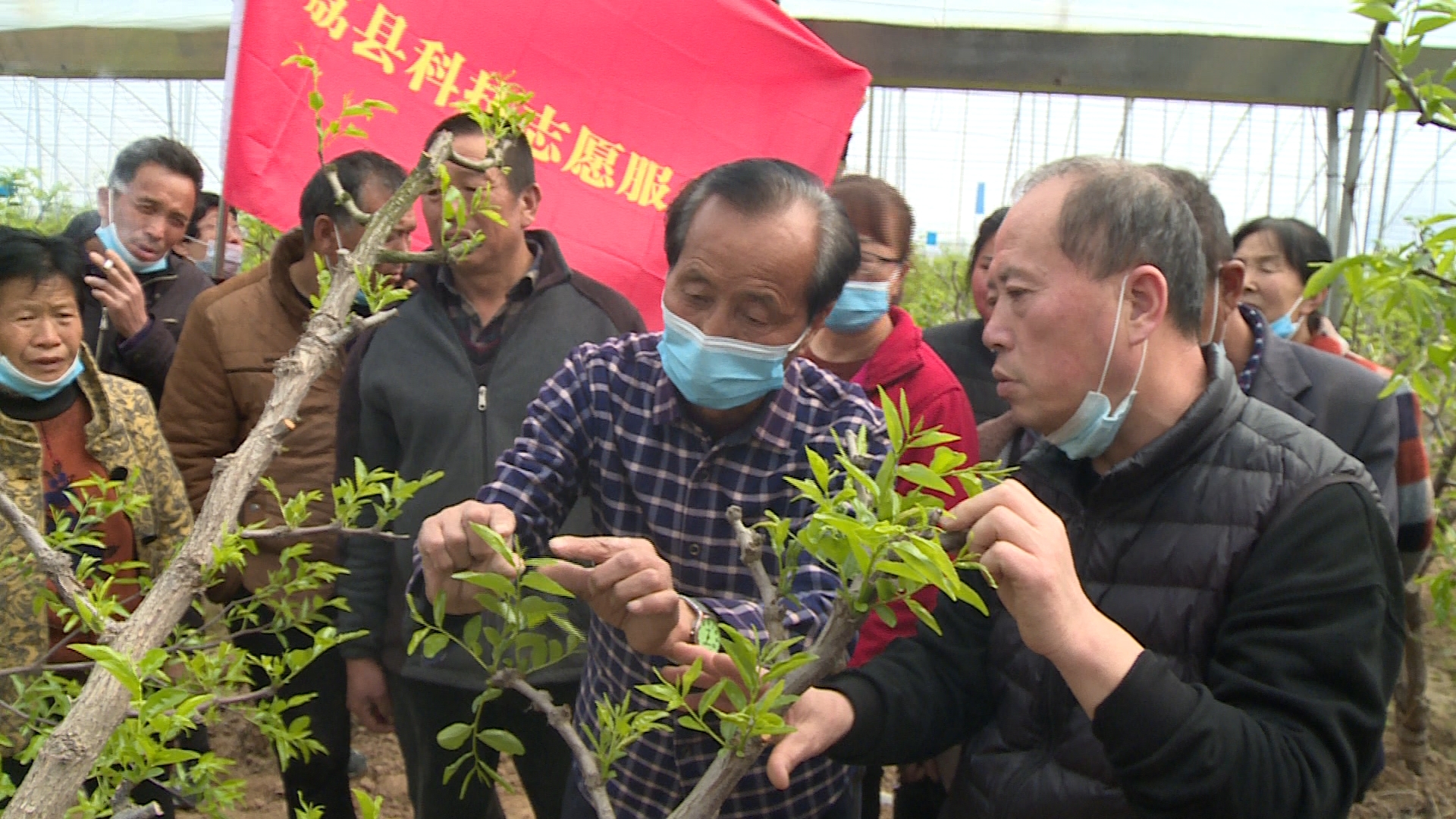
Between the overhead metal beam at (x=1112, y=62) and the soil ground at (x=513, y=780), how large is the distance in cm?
199

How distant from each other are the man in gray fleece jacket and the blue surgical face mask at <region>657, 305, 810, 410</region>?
69 cm

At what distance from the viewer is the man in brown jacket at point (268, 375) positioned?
309cm

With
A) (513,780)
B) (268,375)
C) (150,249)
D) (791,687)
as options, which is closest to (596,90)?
(150,249)

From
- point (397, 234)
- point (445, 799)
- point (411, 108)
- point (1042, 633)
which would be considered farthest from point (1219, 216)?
point (411, 108)

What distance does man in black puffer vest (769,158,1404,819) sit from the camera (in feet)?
4.52

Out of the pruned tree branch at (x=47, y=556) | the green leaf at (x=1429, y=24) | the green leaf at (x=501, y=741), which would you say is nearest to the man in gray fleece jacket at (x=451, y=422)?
the green leaf at (x=501, y=741)

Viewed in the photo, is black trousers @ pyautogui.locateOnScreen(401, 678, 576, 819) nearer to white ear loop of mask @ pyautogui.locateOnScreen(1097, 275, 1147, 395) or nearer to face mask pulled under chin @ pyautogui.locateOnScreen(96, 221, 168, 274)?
white ear loop of mask @ pyautogui.locateOnScreen(1097, 275, 1147, 395)

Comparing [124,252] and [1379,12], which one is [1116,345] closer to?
[1379,12]

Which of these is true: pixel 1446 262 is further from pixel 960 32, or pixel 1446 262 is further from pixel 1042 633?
pixel 960 32

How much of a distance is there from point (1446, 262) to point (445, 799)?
208 centimetres

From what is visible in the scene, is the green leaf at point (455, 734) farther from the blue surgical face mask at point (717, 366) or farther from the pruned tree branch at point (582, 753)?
the blue surgical face mask at point (717, 366)

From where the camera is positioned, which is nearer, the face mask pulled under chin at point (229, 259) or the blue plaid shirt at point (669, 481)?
the blue plaid shirt at point (669, 481)

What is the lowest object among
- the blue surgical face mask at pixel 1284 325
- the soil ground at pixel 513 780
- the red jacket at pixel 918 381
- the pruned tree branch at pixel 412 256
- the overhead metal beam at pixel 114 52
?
the soil ground at pixel 513 780

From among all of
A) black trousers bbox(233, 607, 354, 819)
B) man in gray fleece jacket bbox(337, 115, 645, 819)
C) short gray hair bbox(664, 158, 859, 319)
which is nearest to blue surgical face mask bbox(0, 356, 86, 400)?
man in gray fleece jacket bbox(337, 115, 645, 819)
